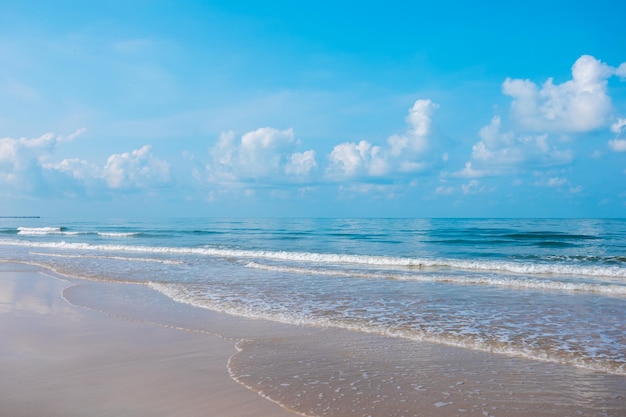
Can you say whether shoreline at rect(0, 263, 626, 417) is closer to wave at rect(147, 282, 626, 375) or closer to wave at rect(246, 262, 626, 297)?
wave at rect(147, 282, 626, 375)

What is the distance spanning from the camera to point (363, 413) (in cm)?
477

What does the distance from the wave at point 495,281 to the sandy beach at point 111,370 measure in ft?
32.9

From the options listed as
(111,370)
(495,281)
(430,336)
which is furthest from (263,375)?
(495,281)

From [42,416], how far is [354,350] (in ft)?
14.1

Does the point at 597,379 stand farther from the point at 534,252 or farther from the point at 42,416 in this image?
the point at 534,252

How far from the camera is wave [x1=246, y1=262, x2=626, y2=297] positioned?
14.2 metres

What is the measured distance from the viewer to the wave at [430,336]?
670 cm

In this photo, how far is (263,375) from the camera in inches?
236

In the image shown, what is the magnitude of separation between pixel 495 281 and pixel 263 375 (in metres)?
12.0

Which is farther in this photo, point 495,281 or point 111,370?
point 495,281

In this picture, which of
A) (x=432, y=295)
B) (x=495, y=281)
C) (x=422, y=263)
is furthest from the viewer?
(x=422, y=263)

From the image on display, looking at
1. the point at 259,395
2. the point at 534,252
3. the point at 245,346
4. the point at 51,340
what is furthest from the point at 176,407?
the point at 534,252

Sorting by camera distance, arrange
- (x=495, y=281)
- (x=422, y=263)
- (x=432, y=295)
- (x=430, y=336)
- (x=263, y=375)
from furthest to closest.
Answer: (x=422, y=263) < (x=495, y=281) < (x=432, y=295) < (x=430, y=336) < (x=263, y=375)

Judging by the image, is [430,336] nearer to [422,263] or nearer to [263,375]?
[263,375]
